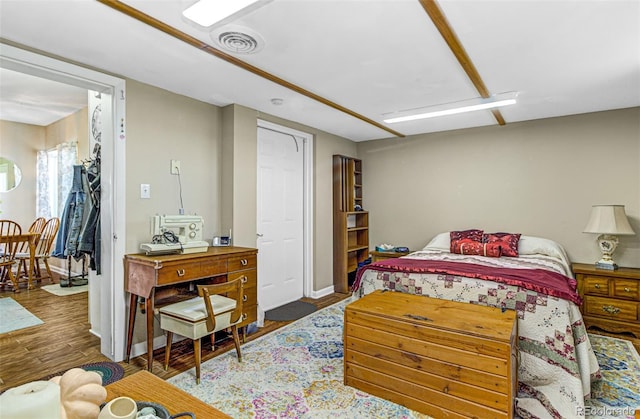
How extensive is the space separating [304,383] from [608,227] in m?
3.25

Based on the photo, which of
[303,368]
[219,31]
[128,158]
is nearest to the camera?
[219,31]

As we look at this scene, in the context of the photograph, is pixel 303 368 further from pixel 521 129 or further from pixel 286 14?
pixel 521 129

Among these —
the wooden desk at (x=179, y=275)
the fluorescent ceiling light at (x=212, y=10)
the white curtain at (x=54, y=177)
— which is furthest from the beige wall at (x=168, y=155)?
the white curtain at (x=54, y=177)

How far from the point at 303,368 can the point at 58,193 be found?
5224mm

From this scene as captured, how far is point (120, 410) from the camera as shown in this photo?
0.80m

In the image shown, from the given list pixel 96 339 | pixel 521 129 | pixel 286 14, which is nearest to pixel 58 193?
pixel 96 339

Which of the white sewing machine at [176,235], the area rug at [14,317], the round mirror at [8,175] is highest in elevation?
the round mirror at [8,175]

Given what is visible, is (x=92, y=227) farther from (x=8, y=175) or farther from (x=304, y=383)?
(x=8, y=175)

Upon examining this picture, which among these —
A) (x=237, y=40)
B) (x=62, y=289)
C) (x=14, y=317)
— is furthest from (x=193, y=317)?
(x=62, y=289)

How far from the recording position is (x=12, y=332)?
125 inches

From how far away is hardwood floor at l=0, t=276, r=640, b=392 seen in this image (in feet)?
8.16

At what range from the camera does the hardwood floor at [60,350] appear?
249 centimetres

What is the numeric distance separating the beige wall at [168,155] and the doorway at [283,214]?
62 cm

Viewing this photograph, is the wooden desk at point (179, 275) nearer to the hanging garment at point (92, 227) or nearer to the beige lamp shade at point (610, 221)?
the hanging garment at point (92, 227)
